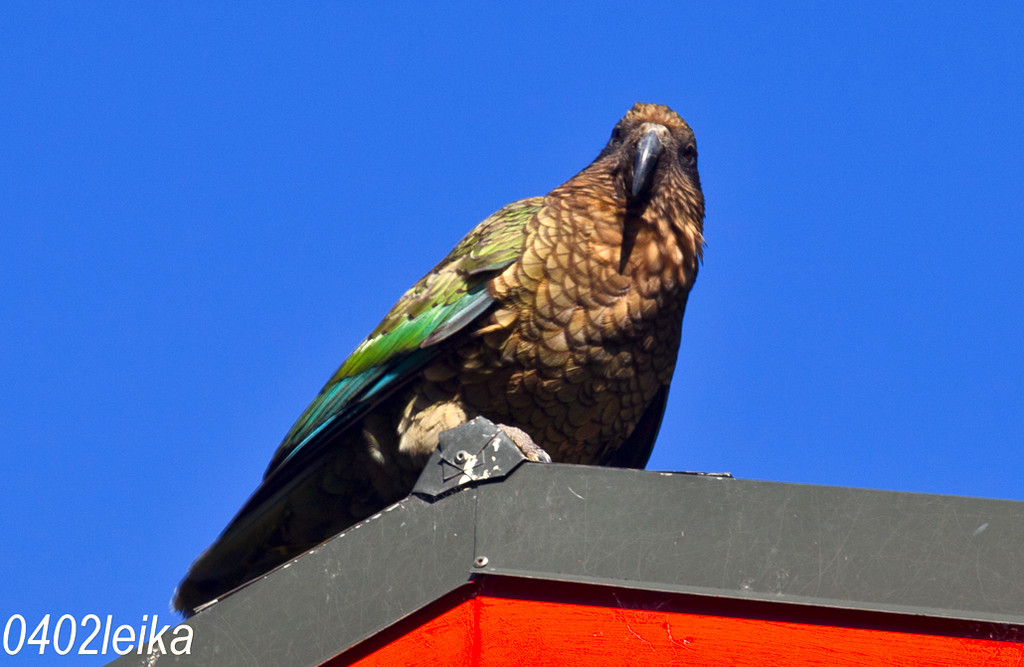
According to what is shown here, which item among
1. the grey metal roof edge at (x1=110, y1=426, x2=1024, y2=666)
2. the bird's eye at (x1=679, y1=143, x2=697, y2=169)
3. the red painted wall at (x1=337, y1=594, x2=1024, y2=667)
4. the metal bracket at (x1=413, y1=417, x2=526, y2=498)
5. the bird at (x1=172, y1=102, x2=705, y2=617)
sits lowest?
the red painted wall at (x1=337, y1=594, x2=1024, y2=667)

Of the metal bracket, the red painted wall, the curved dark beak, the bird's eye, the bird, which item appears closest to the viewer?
the red painted wall

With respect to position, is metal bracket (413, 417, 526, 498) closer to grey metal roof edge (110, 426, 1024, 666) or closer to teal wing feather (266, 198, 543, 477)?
grey metal roof edge (110, 426, 1024, 666)

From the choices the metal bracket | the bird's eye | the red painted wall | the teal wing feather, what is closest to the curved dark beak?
the bird's eye

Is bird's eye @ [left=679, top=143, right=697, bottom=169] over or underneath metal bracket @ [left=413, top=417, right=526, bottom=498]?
over

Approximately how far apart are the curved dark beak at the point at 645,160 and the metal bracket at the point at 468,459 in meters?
2.01

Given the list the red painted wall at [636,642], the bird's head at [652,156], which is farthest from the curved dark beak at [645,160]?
the red painted wall at [636,642]

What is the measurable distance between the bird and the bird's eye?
0.69 ft

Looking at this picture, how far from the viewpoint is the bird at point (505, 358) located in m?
4.60

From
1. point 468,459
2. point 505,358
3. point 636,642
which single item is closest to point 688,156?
point 505,358

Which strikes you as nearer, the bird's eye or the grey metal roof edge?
the grey metal roof edge

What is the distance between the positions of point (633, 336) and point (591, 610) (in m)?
1.93

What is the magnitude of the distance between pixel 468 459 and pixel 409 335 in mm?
1620

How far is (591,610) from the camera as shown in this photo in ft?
9.73

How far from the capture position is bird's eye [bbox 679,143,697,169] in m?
5.27
